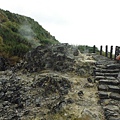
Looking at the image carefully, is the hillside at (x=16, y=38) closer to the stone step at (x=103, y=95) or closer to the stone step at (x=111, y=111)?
the stone step at (x=103, y=95)

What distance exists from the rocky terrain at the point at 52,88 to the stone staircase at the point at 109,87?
0.46 ft

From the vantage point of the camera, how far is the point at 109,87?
1373cm

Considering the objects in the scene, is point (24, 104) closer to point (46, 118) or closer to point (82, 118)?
point (46, 118)

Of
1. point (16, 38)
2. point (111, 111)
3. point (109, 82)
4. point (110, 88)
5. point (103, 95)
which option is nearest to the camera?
point (111, 111)

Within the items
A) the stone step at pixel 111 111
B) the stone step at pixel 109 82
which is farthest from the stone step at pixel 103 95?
the stone step at pixel 109 82

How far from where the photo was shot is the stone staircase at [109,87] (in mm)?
11727

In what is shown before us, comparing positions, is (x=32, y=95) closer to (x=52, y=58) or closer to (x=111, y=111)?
(x=111, y=111)

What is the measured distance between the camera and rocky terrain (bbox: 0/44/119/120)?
11.9m

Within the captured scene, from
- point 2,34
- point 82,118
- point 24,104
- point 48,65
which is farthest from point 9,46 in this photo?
point 82,118

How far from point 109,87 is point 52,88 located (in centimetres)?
260

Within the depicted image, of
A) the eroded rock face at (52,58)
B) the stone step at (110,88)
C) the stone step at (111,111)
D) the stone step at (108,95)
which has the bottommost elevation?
the stone step at (111,111)

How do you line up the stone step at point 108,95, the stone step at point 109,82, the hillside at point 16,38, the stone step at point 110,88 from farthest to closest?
the hillside at point 16,38 < the stone step at point 109,82 < the stone step at point 110,88 < the stone step at point 108,95

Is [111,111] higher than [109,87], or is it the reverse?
[109,87]

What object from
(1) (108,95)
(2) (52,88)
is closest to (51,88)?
(2) (52,88)
